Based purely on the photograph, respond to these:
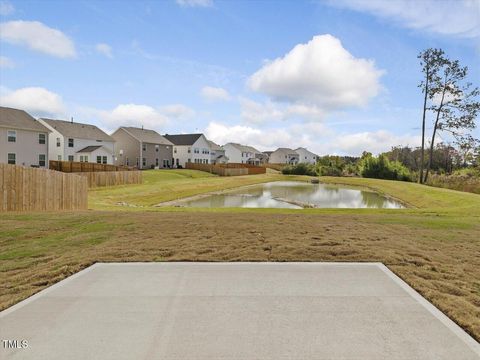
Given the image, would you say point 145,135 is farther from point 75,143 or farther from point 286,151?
point 286,151

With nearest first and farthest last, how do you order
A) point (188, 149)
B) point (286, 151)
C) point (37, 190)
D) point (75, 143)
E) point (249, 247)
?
point (249, 247)
point (37, 190)
point (75, 143)
point (188, 149)
point (286, 151)

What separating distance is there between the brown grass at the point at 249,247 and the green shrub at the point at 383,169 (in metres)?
41.5

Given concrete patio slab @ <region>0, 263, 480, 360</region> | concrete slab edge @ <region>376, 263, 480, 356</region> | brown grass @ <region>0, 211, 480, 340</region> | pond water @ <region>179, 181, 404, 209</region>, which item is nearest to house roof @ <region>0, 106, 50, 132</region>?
pond water @ <region>179, 181, 404, 209</region>

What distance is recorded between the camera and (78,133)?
1885 inches

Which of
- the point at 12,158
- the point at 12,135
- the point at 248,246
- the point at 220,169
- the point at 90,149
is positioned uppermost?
the point at 12,135

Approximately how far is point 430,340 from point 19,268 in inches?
256

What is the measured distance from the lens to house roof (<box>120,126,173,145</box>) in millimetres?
60562

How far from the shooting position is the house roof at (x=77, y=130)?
4575cm

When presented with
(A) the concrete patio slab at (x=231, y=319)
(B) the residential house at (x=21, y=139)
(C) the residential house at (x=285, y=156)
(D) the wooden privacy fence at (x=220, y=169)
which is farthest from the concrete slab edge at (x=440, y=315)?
(C) the residential house at (x=285, y=156)

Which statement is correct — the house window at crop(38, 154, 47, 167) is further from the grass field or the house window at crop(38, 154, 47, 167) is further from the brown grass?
the brown grass

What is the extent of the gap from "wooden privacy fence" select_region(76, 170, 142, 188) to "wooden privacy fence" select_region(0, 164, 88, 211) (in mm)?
12810

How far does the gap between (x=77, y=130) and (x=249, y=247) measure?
47506 mm

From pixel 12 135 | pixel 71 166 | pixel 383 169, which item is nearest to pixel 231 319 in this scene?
pixel 12 135

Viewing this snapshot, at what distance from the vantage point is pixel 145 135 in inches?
2468
